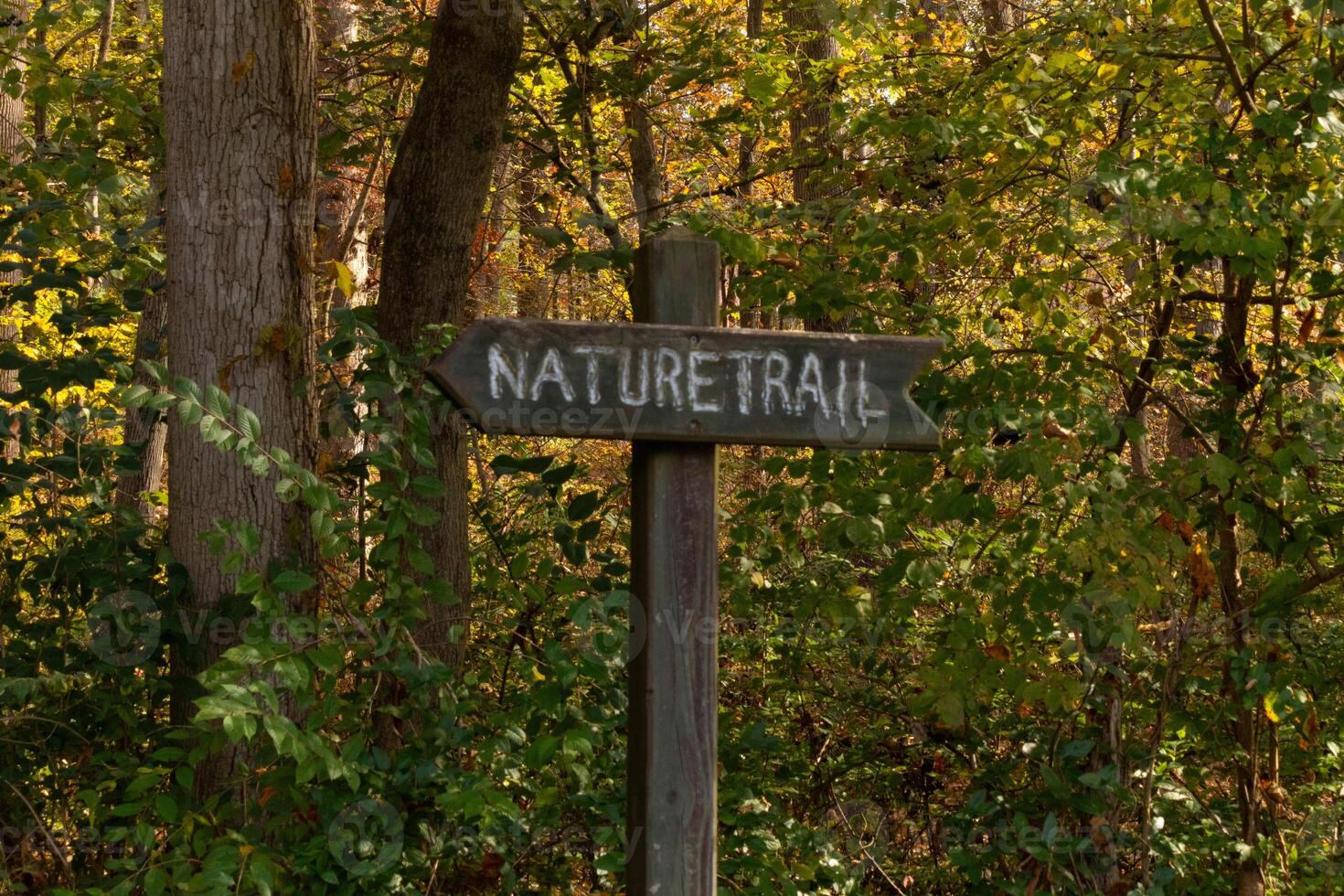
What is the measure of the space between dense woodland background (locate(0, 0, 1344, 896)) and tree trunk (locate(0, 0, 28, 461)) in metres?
0.12

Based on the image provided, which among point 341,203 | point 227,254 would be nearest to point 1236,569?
point 227,254

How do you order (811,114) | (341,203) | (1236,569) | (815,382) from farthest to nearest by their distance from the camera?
(341,203) < (811,114) < (1236,569) < (815,382)

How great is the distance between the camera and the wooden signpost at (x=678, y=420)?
2309 mm

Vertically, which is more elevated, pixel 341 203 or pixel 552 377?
pixel 341 203

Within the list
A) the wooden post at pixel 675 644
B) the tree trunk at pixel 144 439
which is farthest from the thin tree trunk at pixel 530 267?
the wooden post at pixel 675 644

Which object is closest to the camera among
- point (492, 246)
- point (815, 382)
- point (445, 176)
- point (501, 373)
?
point (501, 373)

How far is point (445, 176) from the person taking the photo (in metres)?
4.81

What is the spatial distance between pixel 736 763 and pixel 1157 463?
1639mm

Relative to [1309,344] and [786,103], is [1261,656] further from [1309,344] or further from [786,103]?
[786,103]

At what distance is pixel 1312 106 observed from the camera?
347cm

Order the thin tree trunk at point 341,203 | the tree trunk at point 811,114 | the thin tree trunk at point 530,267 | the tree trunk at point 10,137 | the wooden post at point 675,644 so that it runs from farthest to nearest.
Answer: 1. the thin tree trunk at point 530,267
2. the thin tree trunk at point 341,203
3. the tree trunk at point 811,114
4. the tree trunk at point 10,137
5. the wooden post at point 675,644

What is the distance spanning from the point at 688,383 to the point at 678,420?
0.24ft

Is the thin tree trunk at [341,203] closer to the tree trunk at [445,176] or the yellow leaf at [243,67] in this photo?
the tree trunk at [445,176]

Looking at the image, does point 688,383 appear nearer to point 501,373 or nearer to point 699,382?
point 699,382
